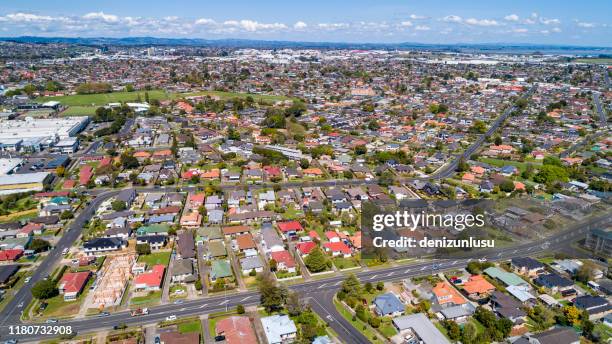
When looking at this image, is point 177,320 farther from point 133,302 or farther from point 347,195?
point 347,195

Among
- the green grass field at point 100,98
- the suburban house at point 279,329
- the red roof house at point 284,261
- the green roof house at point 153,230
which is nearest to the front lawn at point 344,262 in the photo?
the red roof house at point 284,261

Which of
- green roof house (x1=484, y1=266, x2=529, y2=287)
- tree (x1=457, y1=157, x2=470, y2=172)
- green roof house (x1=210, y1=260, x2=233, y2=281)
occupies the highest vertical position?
tree (x1=457, y1=157, x2=470, y2=172)

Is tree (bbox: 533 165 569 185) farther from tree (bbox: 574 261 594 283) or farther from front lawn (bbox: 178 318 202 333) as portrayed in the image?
front lawn (bbox: 178 318 202 333)

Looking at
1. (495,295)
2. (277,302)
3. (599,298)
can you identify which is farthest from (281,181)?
(599,298)

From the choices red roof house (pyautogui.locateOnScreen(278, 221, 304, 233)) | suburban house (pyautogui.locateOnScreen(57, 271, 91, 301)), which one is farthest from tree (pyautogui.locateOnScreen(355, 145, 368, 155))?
suburban house (pyautogui.locateOnScreen(57, 271, 91, 301))

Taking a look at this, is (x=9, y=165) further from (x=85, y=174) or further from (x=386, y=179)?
(x=386, y=179)

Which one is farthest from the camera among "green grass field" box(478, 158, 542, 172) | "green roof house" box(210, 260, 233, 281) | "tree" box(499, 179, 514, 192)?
"green grass field" box(478, 158, 542, 172)

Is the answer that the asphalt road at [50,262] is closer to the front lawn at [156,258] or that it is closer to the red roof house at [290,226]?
the front lawn at [156,258]
